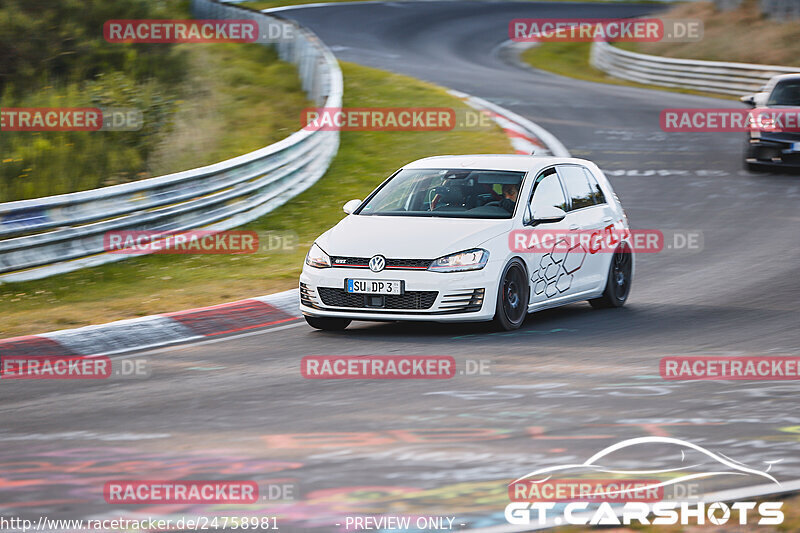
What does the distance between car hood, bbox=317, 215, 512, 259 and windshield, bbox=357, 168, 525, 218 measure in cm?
20

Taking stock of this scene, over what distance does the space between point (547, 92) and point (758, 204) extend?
12035mm

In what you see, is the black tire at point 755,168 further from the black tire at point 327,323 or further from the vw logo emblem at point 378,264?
the vw logo emblem at point 378,264

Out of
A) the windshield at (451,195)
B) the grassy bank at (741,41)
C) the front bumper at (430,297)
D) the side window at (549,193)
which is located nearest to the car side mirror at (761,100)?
the side window at (549,193)

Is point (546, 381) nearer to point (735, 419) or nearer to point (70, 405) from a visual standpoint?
point (735, 419)

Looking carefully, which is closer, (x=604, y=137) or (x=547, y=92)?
(x=604, y=137)

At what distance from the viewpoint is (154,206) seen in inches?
571

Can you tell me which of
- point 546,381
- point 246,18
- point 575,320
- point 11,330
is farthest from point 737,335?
point 246,18

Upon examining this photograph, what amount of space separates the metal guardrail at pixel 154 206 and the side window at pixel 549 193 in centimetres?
504

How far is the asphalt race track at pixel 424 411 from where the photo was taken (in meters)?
6.07

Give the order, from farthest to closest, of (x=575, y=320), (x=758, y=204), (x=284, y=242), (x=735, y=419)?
(x=758, y=204) → (x=284, y=242) → (x=575, y=320) → (x=735, y=419)

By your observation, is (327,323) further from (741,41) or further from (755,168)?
(741,41)

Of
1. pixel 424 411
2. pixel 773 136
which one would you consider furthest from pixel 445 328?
pixel 773 136

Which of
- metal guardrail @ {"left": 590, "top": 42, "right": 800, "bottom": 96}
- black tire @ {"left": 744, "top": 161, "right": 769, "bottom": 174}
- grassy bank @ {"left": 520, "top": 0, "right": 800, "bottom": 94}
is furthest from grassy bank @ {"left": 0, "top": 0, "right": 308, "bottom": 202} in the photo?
grassy bank @ {"left": 520, "top": 0, "right": 800, "bottom": 94}

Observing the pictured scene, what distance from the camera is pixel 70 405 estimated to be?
315 inches
